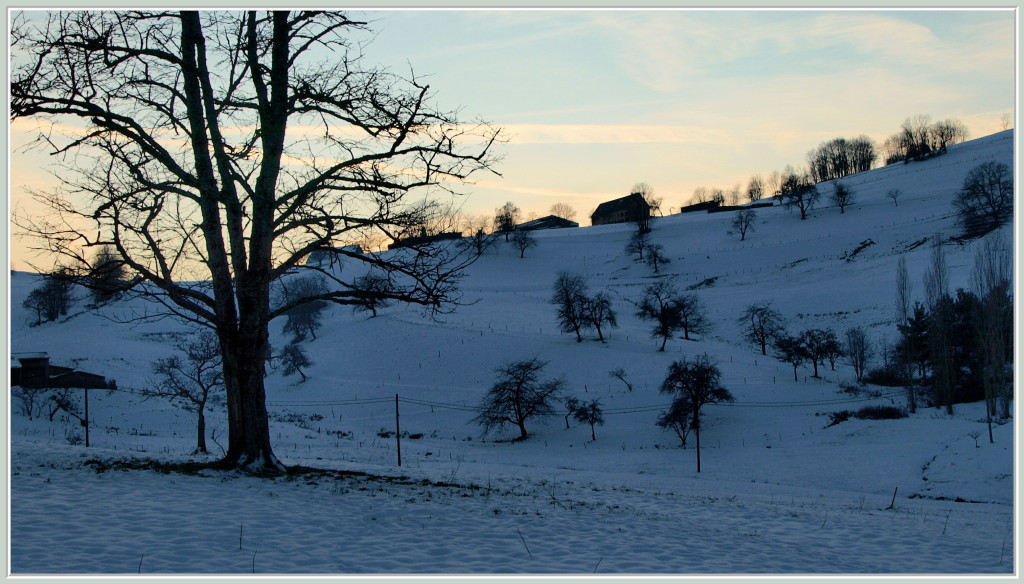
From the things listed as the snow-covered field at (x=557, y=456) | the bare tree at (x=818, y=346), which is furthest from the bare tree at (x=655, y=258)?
the bare tree at (x=818, y=346)

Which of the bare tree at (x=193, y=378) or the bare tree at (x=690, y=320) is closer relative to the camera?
the bare tree at (x=193, y=378)

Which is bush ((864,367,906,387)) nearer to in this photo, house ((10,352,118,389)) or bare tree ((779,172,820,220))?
house ((10,352,118,389))

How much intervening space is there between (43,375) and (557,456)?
33654mm

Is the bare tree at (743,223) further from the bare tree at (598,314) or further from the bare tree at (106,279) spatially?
the bare tree at (106,279)

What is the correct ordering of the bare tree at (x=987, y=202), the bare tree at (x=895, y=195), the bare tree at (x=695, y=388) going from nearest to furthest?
1. the bare tree at (x=695, y=388)
2. the bare tree at (x=987, y=202)
3. the bare tree at (x=895, y=195)

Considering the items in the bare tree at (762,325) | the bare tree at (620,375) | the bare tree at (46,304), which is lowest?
the bare tree at (620,375)

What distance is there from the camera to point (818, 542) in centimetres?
1061

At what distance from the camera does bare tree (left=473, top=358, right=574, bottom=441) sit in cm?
4734

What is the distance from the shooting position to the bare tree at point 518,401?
47.3 metres

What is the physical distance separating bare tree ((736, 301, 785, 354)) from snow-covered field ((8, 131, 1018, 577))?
4.22 ft

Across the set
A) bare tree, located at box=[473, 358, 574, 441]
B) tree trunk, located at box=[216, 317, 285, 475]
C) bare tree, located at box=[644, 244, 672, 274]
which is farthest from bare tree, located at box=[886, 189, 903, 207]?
tree trunk, located at box=[216, 317, 285, 475]

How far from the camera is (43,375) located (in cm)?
4422

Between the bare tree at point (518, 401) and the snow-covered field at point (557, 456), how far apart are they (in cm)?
151

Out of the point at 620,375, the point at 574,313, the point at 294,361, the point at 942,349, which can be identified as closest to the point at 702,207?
the point at 574,313
